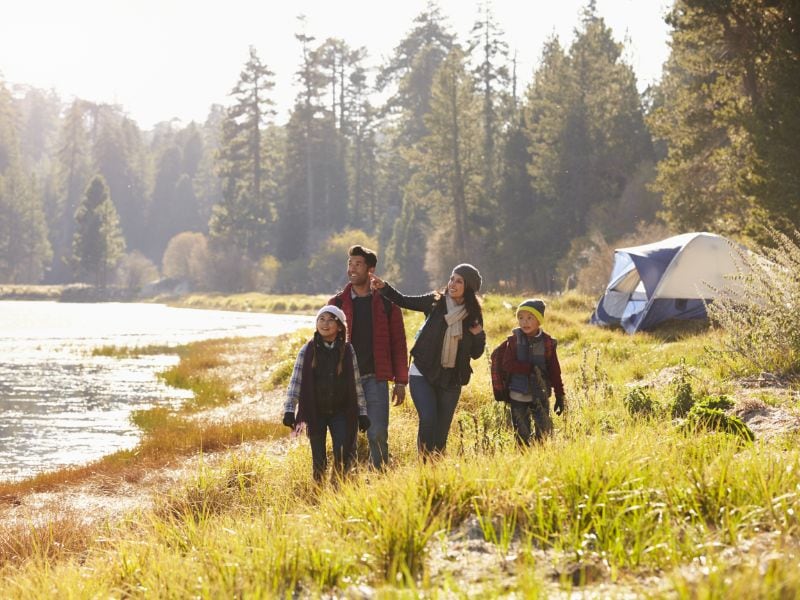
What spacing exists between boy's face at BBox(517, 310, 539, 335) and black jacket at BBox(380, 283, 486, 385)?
0.37 metres

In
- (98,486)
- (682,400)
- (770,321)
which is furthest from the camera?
(770,321)

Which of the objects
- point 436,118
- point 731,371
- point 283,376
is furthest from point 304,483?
point 436,118

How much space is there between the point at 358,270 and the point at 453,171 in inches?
1895

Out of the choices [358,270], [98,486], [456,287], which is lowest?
[98,486]

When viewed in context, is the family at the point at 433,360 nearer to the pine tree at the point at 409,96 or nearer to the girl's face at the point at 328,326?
the girl's face at the point at 328,326

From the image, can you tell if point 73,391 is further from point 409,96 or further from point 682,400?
point 409,96

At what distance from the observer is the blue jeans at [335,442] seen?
6059 millimetres

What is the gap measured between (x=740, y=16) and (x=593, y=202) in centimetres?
2723

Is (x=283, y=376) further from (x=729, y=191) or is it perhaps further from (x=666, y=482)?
(x=729, y=191)

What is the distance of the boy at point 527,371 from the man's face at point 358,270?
1277 millimetres

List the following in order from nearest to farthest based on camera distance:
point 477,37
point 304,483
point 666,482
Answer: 1. point 666,482
2. point 304,483
3. point 477,37

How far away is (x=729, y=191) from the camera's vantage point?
81.1 feet

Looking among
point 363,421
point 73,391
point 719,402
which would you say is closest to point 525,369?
point 363,421

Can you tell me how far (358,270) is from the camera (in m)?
6.29
